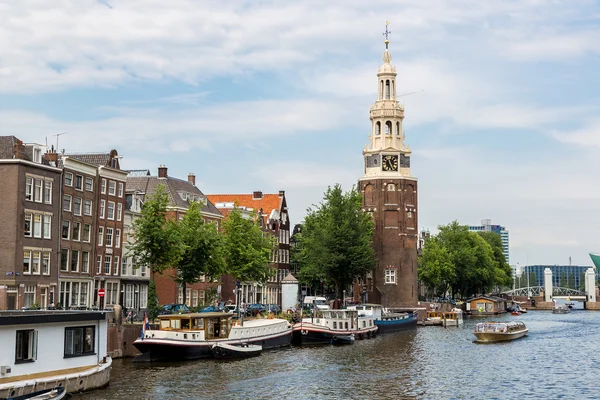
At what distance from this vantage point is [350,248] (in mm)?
108062

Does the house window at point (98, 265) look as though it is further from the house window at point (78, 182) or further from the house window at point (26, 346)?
the house window at point (26, 346)

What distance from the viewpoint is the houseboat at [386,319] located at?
93.1 m

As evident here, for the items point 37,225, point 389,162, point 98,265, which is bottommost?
point 98,265

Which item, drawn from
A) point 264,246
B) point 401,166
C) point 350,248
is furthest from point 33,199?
point 401,166

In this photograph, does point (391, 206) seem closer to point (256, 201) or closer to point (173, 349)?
point (256, 201)

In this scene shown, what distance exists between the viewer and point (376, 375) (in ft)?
173

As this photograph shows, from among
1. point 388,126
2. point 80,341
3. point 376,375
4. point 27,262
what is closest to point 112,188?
point 27,262

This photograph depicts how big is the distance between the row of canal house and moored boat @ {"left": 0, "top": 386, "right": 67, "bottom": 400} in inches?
883

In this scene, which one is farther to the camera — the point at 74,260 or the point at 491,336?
the point at 491,336

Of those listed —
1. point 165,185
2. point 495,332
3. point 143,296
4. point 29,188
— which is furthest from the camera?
point 165,185

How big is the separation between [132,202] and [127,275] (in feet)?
23.8

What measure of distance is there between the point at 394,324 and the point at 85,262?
3854 cm

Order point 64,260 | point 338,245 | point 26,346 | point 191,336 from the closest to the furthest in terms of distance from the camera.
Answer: point 26,346
point 191,336
point 64,260
point 338,245

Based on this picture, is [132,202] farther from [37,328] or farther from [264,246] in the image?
[37,328]
